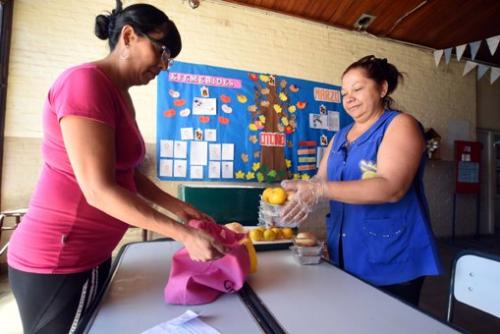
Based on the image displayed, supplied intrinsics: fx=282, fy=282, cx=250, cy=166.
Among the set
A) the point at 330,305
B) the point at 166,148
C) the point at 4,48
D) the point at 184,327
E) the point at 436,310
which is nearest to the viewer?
the point at 184,327

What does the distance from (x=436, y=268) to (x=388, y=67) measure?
32.5 inches

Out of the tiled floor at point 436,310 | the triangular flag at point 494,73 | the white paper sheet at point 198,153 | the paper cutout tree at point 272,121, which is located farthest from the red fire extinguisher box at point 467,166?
the white paper sheet at point 198,153

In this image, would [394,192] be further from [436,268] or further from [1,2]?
[1,2]

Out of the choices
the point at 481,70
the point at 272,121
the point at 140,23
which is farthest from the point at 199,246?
the point at 481,70

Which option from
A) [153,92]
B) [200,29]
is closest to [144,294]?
[153,92]

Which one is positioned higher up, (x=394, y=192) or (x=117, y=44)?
(x=117, y=44)

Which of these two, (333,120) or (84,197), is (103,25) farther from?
(333,120)

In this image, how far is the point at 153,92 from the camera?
10.8 ft

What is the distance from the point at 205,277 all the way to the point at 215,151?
2.72m

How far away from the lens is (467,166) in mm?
4836

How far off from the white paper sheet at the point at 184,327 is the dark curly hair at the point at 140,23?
0.79 meters

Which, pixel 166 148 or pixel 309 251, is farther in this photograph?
pixel 166 148

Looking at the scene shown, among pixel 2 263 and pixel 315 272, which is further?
pixel 2 263

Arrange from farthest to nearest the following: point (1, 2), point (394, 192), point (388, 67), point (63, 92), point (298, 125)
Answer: point (298, 125) < point (1, 2) < point (388, 67) < point (394, 192) < point (63, 92)
